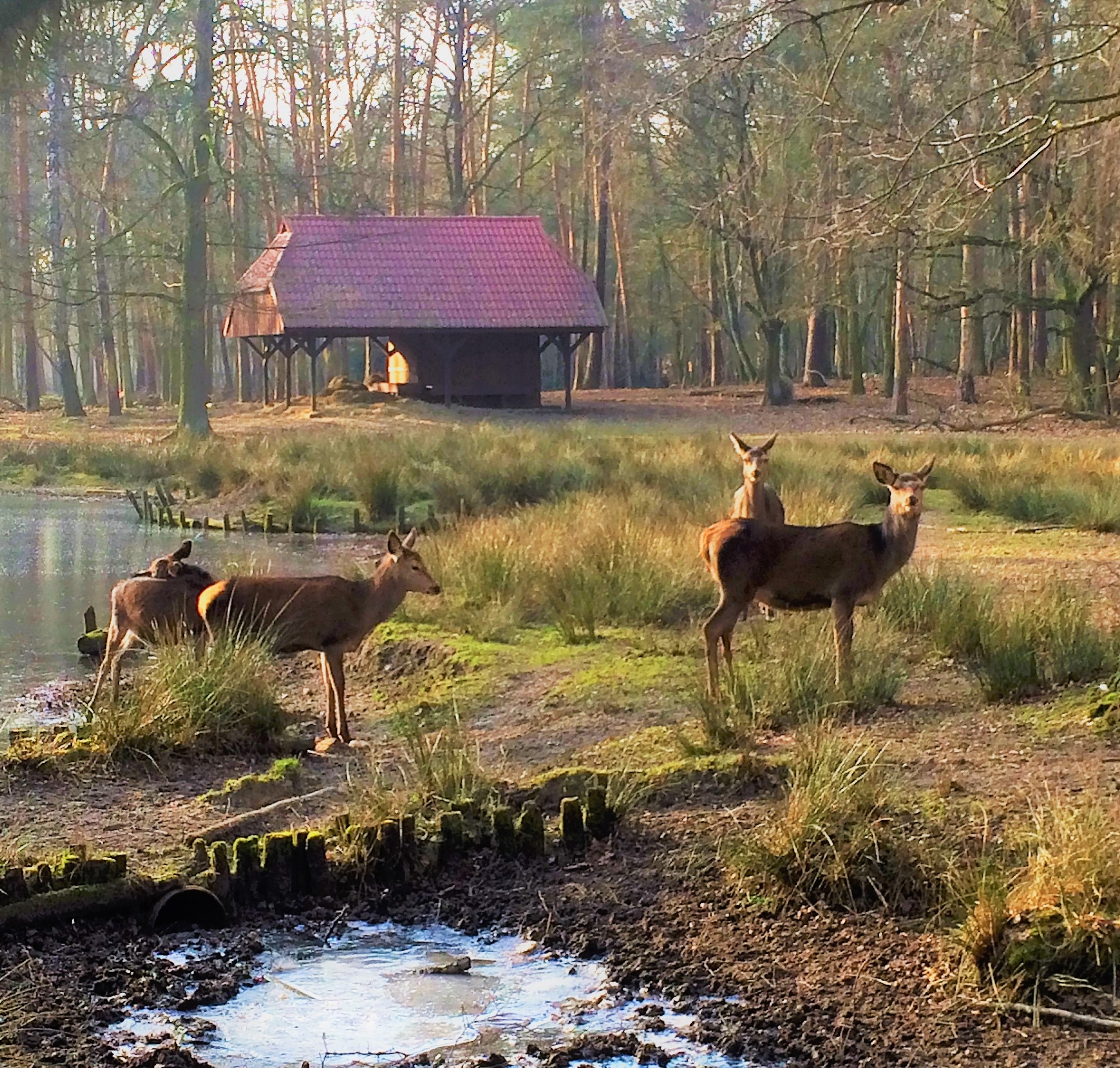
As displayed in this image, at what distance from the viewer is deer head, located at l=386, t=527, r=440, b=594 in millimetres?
10812

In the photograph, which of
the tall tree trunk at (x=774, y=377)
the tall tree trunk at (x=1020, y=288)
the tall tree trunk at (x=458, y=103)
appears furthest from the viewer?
the tall tree trunk at (x=458, y=103)

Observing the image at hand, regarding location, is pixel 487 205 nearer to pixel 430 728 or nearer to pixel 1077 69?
pixel 1077 69

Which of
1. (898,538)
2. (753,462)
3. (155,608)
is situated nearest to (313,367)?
(753,462)

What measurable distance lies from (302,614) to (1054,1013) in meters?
5.90

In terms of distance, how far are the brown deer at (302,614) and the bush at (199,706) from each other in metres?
0.36

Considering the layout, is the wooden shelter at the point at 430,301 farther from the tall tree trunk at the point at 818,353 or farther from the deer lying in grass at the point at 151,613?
the deer lying in grass at the point at 151,613

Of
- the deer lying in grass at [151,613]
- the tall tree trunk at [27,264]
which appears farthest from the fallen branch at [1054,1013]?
the tall tree trunk at [27,264]

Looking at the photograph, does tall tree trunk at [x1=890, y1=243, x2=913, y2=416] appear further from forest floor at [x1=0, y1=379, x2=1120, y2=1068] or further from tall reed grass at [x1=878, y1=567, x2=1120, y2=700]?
tall reed grass at [x1=878, y1=567, x2=1120, y2=700]

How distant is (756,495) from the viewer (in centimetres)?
1339

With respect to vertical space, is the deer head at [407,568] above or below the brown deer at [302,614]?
above

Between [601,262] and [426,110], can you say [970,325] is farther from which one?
[426,110]

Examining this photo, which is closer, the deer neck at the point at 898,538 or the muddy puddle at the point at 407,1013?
the muddy puddle at the point at 407,1013

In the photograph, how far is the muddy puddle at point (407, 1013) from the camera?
213 inches

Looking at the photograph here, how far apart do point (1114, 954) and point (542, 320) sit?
37.0m
